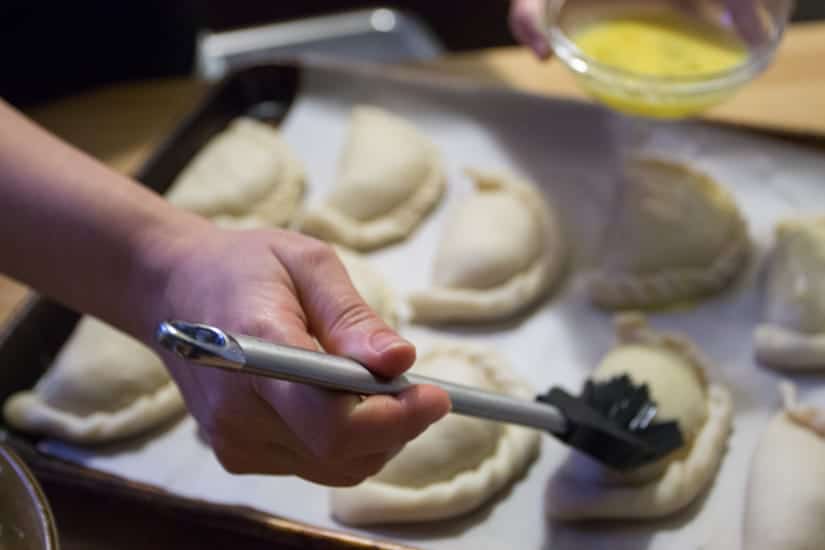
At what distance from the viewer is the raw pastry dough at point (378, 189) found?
1.33 meters

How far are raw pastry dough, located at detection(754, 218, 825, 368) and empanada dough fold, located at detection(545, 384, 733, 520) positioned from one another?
0.67 ft

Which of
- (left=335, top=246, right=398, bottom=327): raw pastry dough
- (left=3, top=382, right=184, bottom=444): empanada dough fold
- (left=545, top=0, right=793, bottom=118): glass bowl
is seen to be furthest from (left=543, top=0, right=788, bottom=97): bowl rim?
(left=3, top=382, right=184, bottom=444): empanada dough fold

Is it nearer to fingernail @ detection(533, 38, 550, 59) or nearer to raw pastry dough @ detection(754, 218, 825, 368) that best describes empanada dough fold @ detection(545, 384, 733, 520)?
raw pastry dough @ detection(754, 218, 825, 368)

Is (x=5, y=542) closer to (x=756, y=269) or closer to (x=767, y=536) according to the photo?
(x=767, y=536)

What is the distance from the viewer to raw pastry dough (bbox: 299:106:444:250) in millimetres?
1326

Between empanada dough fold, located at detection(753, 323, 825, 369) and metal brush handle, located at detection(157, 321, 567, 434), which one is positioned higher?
metal brush handle, located at detection(157, 321, 567, 434)

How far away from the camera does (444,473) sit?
3.24ft

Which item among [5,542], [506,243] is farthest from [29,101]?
[5,542]

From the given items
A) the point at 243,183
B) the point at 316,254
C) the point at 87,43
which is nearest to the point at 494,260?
the point at 243,183

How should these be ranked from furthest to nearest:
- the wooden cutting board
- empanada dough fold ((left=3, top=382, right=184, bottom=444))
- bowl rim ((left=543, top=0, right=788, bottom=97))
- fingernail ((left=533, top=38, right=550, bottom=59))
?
the wooden cutting board < fingernail ((left=533, top=38, right=550, bottom=59)) < bowl rim ((left=543, top=0, right=788, bottom=97)) < empanada dough fold ((left=3, top=382, right=184, bottom=444))

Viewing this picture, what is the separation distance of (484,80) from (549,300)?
52cm

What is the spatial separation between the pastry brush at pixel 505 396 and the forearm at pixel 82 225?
298 millimetres

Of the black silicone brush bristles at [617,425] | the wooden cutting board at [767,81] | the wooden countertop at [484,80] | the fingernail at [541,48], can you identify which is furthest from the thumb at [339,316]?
the wooden cutting board at [767,81]

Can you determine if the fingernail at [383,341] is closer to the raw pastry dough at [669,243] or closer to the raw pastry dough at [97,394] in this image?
the raw pastry dough at [97,394]
